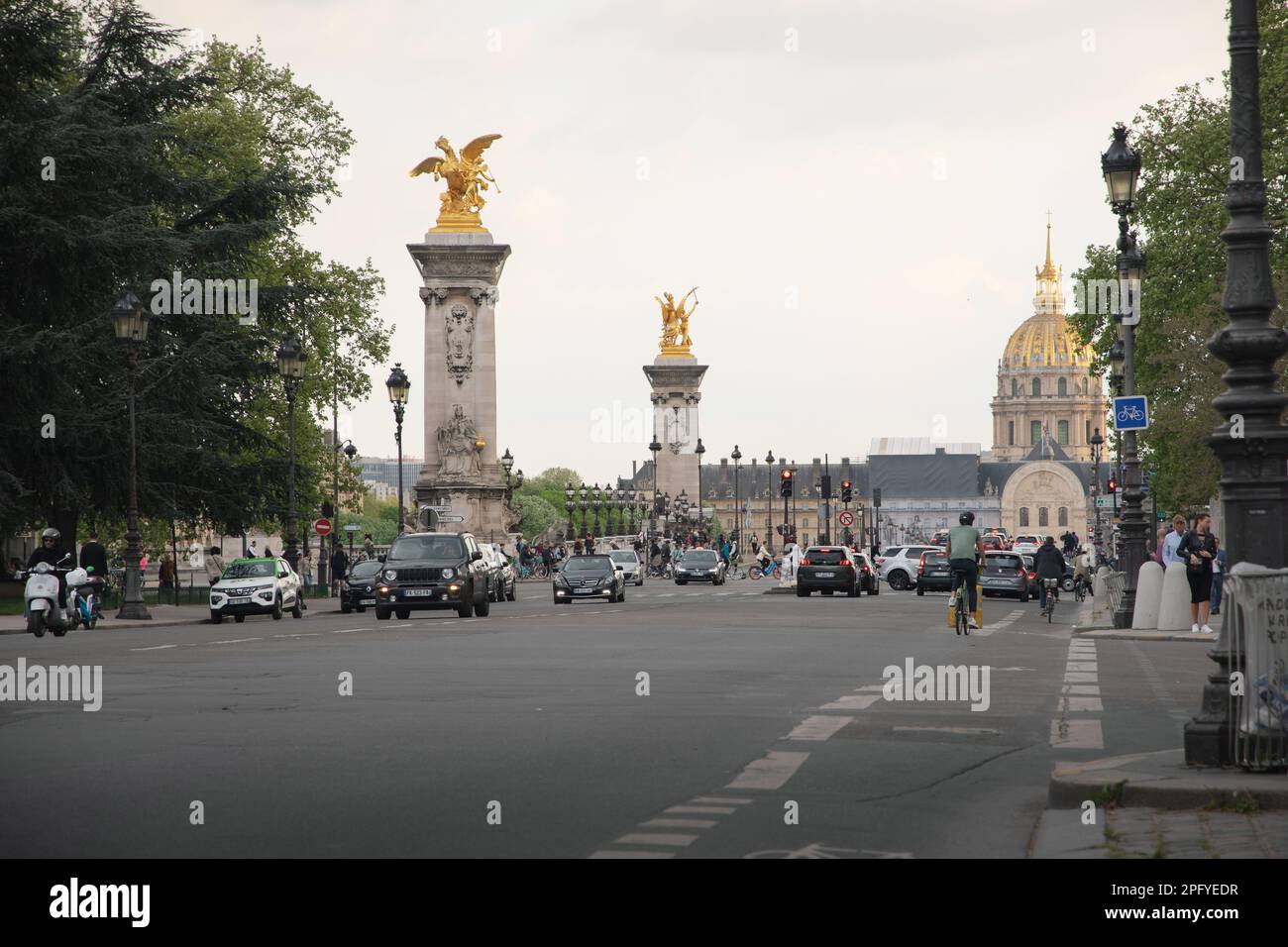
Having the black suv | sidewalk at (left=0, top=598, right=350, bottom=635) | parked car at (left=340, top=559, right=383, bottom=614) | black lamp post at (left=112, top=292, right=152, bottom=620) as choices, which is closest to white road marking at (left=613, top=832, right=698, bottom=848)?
sidewalk at (left=0, top=598, right=350, bottom=635)

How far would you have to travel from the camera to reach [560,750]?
1193cm

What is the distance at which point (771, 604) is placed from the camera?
44375 mm

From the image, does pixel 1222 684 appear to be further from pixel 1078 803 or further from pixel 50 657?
pixel 50 657

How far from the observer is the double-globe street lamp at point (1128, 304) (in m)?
27.8

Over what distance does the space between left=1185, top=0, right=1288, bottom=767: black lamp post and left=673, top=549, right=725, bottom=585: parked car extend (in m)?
60.6

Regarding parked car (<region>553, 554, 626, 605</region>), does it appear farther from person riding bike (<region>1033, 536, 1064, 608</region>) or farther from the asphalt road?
the asphalt road

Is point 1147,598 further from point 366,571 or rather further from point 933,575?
point 933,575

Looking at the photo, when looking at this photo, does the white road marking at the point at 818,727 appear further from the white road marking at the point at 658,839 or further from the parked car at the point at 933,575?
the parked car at the point at 933,575

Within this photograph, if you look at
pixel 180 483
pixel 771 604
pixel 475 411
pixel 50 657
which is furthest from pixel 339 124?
pixel 50 657

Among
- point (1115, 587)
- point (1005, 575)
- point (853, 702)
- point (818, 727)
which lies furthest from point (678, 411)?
point (818, 727)

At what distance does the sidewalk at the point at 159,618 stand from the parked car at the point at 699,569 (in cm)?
2420

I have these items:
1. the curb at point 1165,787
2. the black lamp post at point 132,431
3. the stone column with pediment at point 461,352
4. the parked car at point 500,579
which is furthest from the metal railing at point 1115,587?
the stone column with pediment at point 461,352

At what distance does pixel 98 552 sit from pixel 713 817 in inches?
1172

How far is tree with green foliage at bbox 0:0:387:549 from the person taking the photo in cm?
4019
